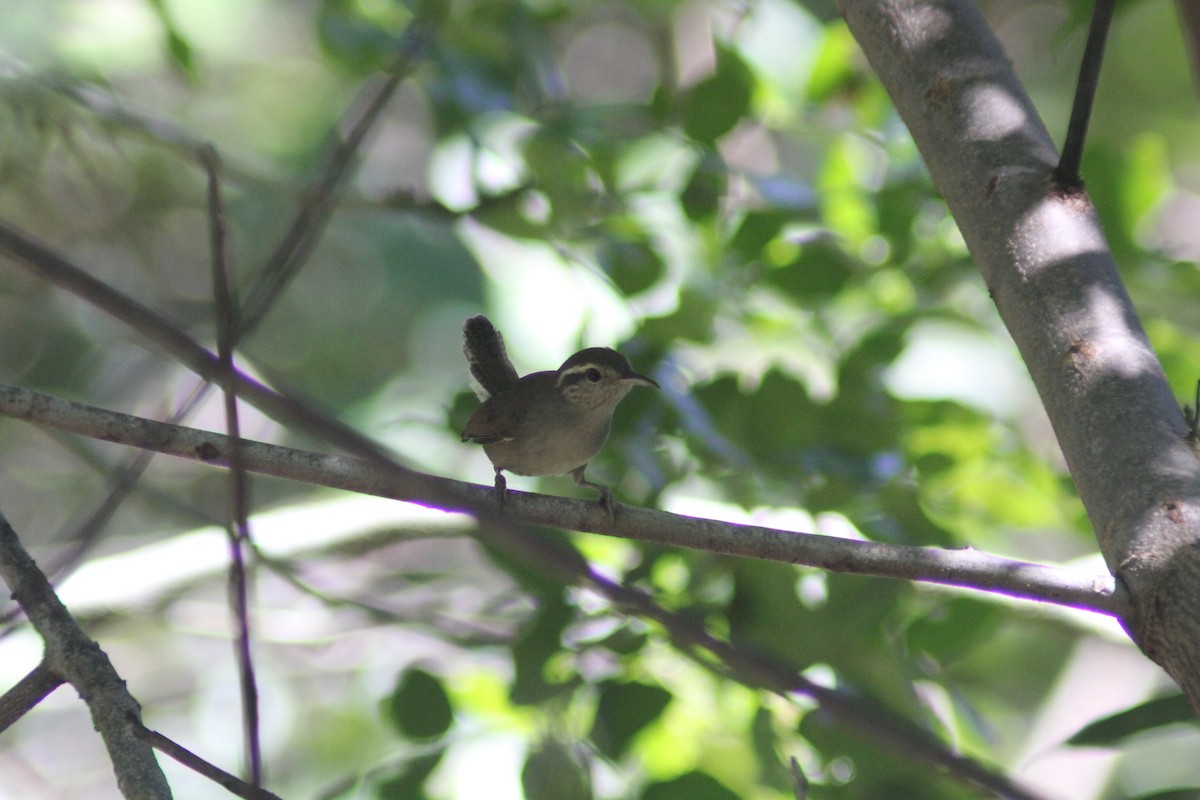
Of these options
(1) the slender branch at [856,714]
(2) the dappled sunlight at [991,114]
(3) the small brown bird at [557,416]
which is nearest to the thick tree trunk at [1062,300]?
(2) the dappled sunlight at [991,114]

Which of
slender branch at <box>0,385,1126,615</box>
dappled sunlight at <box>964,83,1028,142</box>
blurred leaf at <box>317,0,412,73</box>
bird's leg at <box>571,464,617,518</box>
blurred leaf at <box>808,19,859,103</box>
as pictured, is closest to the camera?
slender branch at <box>0,385,1126,615</box>

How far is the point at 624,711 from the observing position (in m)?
2.92

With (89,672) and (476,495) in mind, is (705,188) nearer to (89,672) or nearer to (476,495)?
(476,495)

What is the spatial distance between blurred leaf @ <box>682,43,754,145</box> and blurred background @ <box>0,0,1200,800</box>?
0.5 inches

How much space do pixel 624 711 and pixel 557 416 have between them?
4.38 ft

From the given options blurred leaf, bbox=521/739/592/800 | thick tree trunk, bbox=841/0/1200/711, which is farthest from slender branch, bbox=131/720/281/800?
thick tree trunk, bbox=841/0/1200/711

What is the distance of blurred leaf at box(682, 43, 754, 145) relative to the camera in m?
3.59

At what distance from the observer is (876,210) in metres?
3.93

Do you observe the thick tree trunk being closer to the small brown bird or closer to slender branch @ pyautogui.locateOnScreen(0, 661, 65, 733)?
the small brown bird

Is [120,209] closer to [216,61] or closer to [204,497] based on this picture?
[216,61]

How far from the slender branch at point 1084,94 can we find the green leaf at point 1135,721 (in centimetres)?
106

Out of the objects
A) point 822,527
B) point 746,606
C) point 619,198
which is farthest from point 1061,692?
point 619,198

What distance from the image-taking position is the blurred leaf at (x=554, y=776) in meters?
2.70

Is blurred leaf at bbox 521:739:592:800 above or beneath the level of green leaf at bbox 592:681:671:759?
beneath
